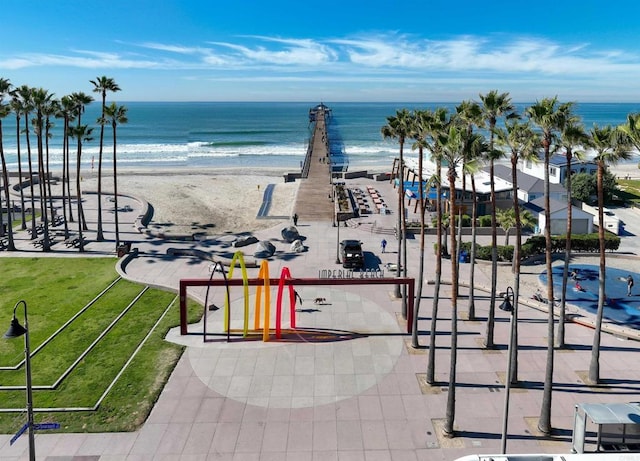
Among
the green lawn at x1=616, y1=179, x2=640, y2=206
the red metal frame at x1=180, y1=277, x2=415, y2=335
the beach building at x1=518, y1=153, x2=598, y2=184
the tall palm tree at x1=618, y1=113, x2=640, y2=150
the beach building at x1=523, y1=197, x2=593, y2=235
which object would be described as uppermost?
the tall palm tree at x1=618, y1=113, x2=640, y2=150

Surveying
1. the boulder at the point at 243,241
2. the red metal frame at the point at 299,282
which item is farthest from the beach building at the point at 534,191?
the red metal frame at the point at 299,282

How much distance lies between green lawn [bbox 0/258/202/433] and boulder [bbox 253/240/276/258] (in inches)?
368

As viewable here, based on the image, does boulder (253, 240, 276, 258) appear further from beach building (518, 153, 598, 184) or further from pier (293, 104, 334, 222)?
beach building (518, 153, 598, 184)

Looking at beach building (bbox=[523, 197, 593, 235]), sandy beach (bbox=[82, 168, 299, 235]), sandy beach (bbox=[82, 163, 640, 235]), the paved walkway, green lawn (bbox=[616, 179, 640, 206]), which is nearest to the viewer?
the paved walkway

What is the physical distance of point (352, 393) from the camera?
20547 millimetres

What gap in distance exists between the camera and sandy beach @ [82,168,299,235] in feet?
166

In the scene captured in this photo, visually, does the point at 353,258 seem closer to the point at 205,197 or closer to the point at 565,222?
the point at 565,222

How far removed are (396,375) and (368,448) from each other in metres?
5.23

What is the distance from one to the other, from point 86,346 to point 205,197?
138 ft

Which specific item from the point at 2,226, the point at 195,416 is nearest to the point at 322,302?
the point at 195,416

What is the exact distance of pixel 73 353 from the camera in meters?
23.8

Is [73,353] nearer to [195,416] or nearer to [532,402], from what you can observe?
[195,416]

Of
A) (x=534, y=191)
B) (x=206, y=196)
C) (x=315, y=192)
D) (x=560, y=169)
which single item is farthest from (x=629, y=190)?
(x=206, y=196)

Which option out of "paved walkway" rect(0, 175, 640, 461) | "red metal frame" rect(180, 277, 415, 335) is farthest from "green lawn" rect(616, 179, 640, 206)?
"red metal frame" rect(180, 277, 415, 335)
